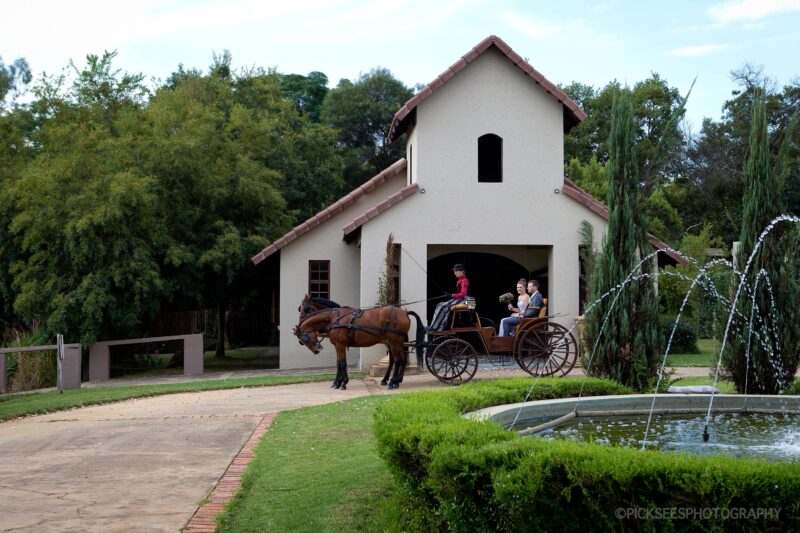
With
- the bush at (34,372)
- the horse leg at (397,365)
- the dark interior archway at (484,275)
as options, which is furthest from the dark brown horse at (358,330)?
the dark interior archway at (484,275)

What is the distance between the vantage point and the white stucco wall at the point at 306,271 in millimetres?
23844

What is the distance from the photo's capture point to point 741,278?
1214cm

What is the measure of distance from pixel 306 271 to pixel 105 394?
8.17 m

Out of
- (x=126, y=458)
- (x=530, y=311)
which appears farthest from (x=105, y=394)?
(x=530, y=311)

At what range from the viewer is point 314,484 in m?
Result: 7.95

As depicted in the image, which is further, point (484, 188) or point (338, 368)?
point (484, 188)

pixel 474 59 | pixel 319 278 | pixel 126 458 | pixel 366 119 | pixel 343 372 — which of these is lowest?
pixel 126 458

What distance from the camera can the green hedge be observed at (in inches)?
184

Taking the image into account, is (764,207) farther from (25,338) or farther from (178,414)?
(25,338)

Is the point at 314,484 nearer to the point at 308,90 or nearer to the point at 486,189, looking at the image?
the point at 486,189

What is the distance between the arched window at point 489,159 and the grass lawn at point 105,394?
6.35 metres

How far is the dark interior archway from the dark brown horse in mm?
9030

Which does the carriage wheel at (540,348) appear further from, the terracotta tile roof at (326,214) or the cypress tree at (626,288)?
the terracotta tile roof at (326,214)

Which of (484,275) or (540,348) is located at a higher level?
(484,275)
